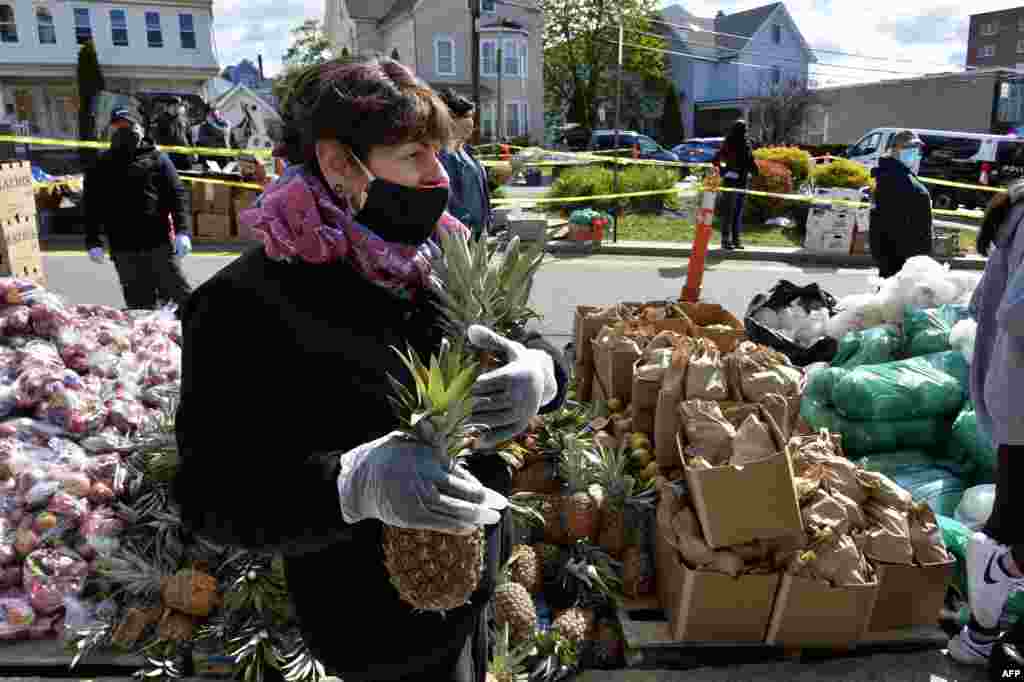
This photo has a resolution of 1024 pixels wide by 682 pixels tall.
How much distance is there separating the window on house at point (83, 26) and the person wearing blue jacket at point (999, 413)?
143ft

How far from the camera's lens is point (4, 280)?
→ 4.67m

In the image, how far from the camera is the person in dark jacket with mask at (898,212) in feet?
21.4

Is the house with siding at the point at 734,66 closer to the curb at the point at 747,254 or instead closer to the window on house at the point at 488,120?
the window on house at the point at 488,120

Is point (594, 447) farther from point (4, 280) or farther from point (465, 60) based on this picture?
point (465, 60)

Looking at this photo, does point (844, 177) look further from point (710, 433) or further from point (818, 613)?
point (818, 613)

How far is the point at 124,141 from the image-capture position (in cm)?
596

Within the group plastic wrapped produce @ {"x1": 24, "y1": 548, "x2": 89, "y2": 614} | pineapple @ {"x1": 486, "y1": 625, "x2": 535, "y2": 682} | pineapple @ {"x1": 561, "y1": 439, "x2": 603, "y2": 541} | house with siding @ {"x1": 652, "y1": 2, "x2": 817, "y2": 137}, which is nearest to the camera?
pineapple @ {"x1": 486, "y1": 625, "x2": 535, "y2": 682}

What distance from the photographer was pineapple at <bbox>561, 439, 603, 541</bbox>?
3.39 m

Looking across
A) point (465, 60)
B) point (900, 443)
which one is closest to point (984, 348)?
point (900, 443)

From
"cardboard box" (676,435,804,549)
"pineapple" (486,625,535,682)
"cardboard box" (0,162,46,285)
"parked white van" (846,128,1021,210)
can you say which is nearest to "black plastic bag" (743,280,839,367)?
"cardboard box" (676,435,804,549)

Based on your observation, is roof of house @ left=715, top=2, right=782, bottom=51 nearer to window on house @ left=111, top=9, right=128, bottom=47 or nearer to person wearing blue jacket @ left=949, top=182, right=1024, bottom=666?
window on house @ left=111, top=9, right=128, bottom=47

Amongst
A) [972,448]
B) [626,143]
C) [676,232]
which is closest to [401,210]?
[972,448]

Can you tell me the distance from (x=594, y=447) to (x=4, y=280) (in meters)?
3.83

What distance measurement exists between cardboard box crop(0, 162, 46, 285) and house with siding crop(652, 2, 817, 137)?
52.1m
